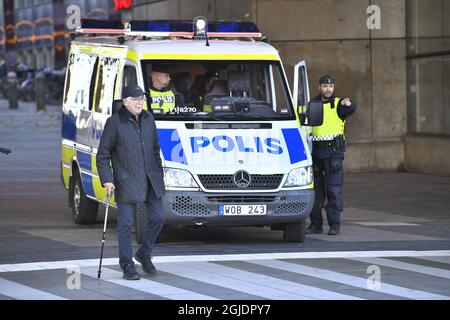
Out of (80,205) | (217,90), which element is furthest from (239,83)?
(80,205)

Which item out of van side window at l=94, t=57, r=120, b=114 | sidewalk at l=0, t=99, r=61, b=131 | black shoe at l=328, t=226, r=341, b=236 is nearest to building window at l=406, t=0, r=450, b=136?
black shoe at l=328, t=226, r=341, b=236

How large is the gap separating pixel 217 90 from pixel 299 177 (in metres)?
1.52

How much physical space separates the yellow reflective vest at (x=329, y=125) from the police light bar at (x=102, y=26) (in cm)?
270

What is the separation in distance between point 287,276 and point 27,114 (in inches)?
1531

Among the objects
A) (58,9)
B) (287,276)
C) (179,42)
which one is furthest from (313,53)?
(58,9)

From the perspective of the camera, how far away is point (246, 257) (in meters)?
13.7

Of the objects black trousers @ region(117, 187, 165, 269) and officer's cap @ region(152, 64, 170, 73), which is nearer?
black trousers @ region(117, 187, 165, 269)

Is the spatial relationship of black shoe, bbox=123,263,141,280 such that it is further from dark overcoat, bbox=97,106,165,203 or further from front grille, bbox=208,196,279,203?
front grille, bbox=208,196,279,203

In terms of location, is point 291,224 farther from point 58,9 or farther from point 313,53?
point 58,9

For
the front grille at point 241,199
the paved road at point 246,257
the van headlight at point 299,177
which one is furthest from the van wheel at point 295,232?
the front grille at point 241,199

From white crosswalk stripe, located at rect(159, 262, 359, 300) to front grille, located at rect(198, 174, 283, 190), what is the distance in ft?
4.42

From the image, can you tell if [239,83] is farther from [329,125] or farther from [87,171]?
[87,171]

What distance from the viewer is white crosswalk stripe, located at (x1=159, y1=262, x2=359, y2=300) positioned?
1120 cm

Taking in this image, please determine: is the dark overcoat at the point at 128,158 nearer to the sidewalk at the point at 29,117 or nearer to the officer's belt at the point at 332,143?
the officer's belt at the point at 332,143
